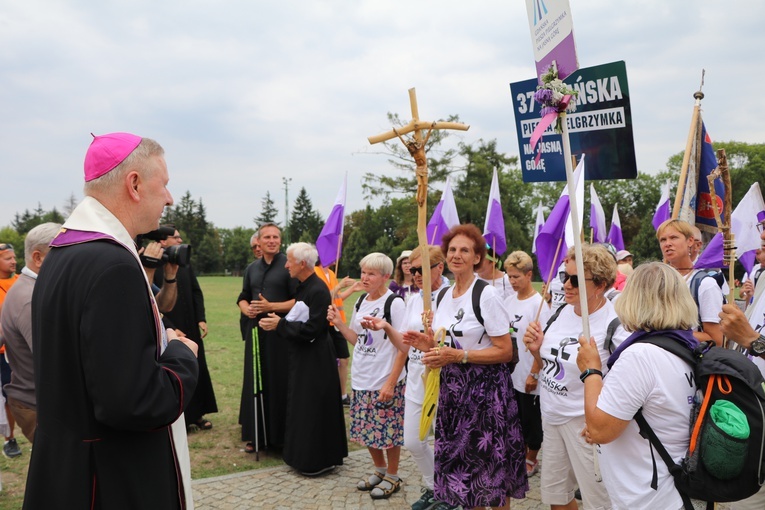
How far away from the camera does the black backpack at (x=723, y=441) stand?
2299 millimetres

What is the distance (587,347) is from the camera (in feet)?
9.59

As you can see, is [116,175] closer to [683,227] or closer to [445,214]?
[683,227]

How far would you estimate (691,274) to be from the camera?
454 cm

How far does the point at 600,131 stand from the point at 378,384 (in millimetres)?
3351

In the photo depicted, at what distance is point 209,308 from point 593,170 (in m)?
21.2

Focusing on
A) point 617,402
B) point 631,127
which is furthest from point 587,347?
point 631,127

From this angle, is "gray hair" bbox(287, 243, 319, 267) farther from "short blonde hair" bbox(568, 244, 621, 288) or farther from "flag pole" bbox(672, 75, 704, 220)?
"flag pole" bbox(672, 75, 704, 220)

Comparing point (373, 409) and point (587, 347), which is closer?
point (587, 347)

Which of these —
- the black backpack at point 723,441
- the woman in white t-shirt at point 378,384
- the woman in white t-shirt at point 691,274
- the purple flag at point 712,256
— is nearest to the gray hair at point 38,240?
the woman in white t-shirt at point 378,384

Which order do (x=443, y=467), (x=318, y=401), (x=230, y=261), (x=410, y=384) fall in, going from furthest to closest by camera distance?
(x=230, y=261) < (x=318, y=401) < (x=410, y=384) < (x=443, y=467)

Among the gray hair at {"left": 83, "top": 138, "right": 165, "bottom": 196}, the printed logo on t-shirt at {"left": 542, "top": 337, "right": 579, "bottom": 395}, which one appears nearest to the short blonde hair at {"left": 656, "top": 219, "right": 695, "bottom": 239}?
the printed logo on t-shirt at {"left": 542, "top": 337, "right": 579, "bottom": 395}

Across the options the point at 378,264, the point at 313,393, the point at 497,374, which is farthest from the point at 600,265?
the point at 313,393

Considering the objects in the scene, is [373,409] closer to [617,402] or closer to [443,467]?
[443,467]

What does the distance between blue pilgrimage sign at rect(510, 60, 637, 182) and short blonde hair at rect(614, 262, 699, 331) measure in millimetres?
2679
